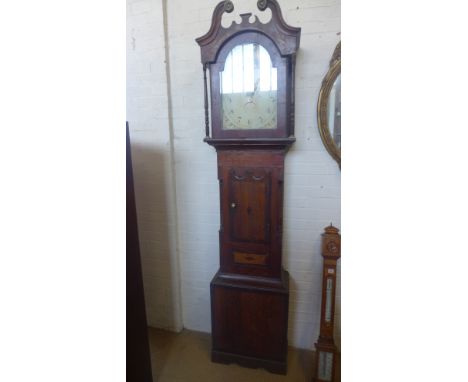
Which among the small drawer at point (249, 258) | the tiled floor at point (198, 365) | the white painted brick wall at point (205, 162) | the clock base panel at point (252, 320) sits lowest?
the tiled floor at point (198, 365)

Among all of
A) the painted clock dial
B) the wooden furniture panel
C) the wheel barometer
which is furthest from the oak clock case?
the wooden furniture panel

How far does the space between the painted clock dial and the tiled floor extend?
141 cm

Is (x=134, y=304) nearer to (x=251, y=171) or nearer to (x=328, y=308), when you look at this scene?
(x=251, y=171)

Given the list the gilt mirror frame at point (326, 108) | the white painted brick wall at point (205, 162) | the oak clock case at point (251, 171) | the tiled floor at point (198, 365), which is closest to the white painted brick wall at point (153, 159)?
the white painted brick wall at point (205, 162)

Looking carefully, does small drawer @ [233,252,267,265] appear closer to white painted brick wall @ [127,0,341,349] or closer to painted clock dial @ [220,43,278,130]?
white painted brick wall @ [127,0,341,349]

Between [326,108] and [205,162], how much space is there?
31.4 inches

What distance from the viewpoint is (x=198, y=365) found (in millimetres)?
1677

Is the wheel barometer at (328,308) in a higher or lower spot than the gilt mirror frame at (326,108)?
lower

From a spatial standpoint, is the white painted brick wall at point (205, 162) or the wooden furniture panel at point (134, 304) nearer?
the wooden furniture panel at point (134, 304)

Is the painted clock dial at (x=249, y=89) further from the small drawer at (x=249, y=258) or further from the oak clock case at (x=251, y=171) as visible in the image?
the small drawer at (x=249, y=258)

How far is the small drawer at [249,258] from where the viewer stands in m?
1.51

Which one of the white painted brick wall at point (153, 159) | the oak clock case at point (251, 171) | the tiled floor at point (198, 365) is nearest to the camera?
the oak clock case at point (251, 171)
